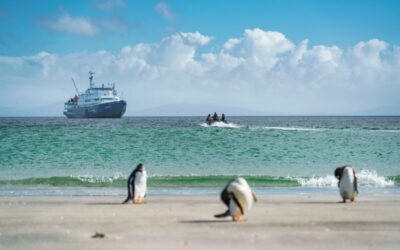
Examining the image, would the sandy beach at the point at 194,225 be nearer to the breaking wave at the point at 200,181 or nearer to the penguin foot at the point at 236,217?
the penguin foot at the point at 236,217

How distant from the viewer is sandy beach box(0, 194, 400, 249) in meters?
9.40

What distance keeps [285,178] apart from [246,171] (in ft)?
11.8

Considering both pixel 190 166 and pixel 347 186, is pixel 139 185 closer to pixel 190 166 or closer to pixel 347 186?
pixel 347 186

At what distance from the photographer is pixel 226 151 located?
39.6 meters

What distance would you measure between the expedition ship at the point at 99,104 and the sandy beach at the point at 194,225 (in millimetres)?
126245

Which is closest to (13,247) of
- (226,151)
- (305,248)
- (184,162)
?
(305,248)

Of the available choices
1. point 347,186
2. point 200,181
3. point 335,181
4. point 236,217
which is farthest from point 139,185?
point 335,181

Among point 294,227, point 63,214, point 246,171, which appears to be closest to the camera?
point 294,227

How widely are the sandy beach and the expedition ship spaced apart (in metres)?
126

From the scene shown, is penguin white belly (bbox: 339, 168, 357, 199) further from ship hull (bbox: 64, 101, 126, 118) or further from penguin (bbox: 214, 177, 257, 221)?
ship hull (bbox: 64, 101, 126, 118)

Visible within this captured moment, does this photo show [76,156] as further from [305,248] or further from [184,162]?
[305,248]

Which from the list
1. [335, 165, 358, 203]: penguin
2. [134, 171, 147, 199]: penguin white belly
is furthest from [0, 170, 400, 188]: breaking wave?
[134, 171, 147, 199]: penguin white belly

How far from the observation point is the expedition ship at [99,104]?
140 metres

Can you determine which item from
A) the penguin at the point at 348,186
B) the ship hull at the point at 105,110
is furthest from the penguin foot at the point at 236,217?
the ship hull at the point at 105,110
